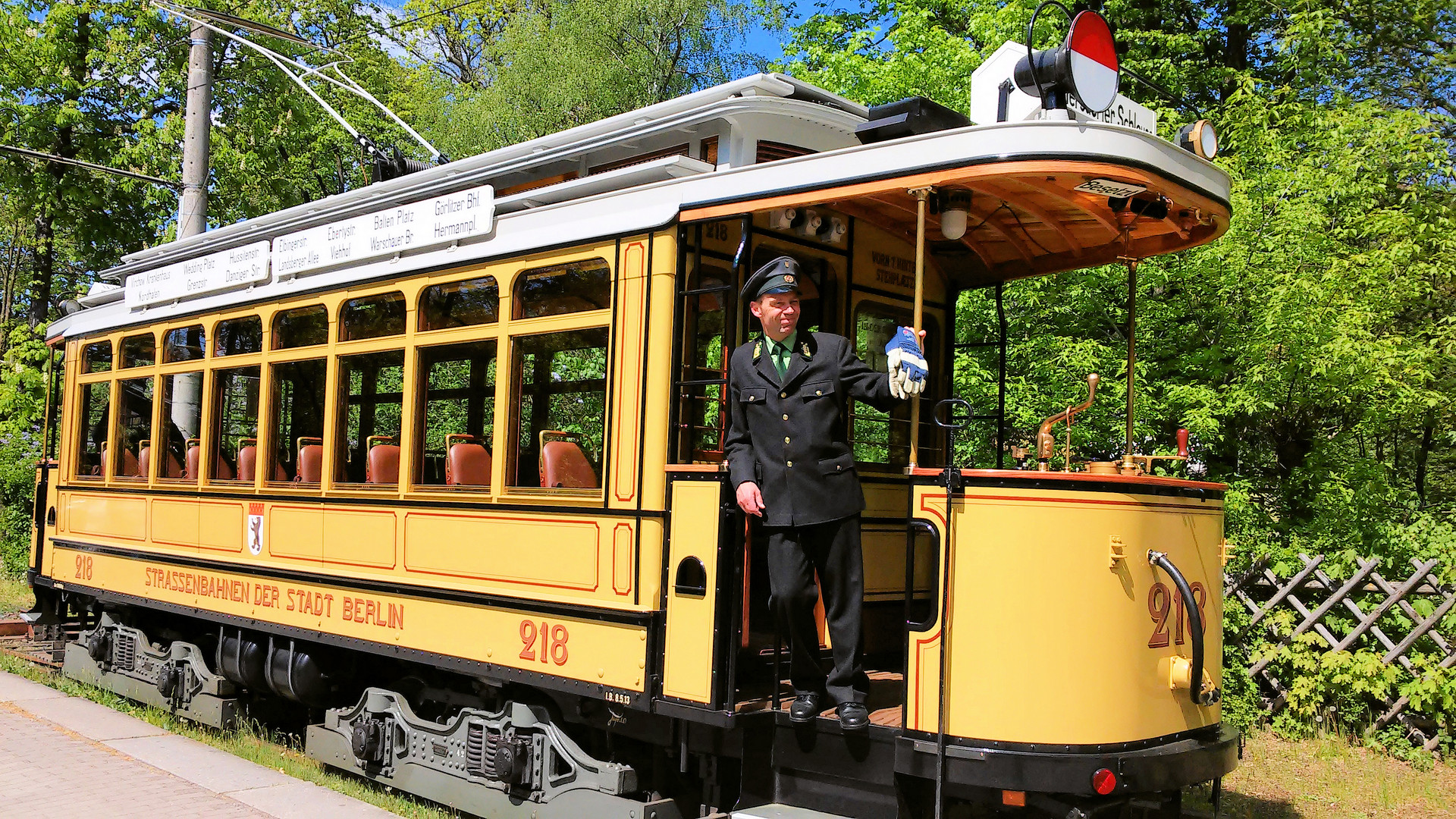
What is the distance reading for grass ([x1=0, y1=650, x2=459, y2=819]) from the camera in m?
6.42

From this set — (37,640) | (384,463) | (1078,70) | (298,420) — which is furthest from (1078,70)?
(37,640)

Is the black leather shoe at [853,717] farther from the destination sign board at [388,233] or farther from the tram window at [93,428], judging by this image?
the tram window at [93,428]

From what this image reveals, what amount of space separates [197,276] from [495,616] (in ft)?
13.6

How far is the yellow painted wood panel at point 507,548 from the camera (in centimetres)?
542

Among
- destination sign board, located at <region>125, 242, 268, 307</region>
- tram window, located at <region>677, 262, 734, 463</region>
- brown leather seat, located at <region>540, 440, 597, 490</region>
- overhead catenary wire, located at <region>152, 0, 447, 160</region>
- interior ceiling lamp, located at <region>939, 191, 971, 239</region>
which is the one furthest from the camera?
overhead catenary wire, located at <region>152, 0, 447, 160</region>

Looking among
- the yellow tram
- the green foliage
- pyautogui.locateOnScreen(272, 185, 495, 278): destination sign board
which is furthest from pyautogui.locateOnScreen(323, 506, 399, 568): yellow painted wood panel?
the green foliage

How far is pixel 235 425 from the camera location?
318 inches

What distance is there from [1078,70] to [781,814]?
3030 mm

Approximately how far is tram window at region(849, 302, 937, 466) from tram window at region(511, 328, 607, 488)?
1.24 m

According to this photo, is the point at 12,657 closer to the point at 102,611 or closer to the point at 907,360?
the point at 102,611

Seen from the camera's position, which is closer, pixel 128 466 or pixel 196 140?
pixel 128 466

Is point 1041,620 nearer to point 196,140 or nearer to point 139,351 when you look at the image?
point 139,351

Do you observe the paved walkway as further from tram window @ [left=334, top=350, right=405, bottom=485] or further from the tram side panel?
the tram side panel

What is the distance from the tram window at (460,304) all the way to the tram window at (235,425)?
75.6 inches
